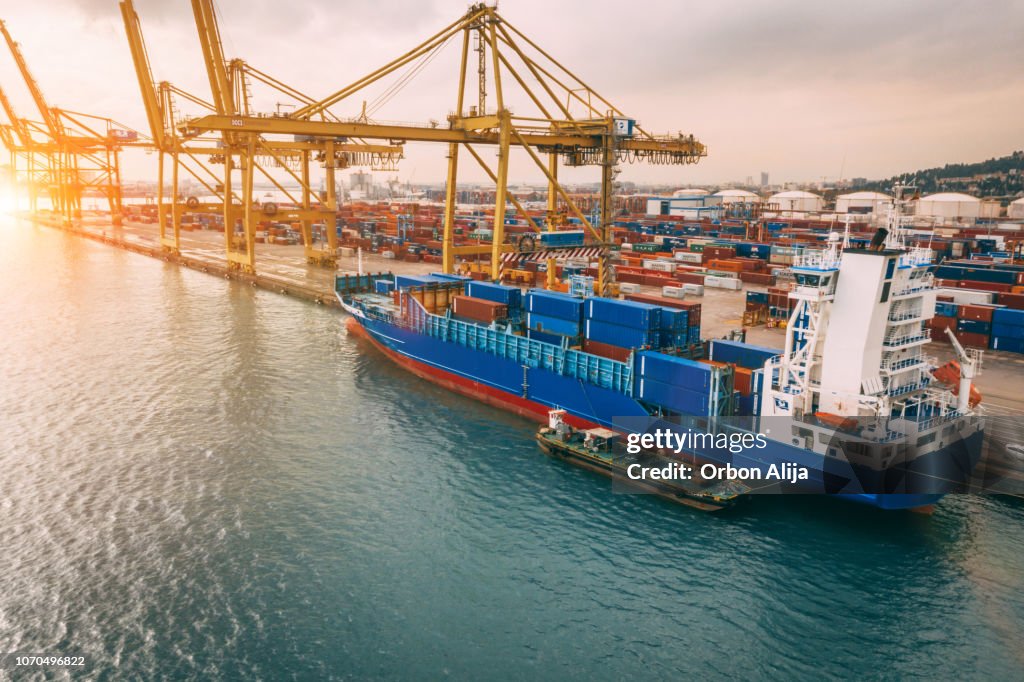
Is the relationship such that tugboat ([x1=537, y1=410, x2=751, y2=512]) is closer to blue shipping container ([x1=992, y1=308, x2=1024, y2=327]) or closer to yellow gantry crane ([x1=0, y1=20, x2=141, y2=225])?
blue shipping container ([x1=992, y1=308, x2=1024, y2=327])

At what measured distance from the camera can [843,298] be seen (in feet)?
65.5

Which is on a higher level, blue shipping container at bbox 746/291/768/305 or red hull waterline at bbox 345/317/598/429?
blue shipping container at bbox 746/291/768/305

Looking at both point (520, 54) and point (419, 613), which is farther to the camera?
point (520, 54)

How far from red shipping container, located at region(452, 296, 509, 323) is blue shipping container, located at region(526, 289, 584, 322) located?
1.80 meters

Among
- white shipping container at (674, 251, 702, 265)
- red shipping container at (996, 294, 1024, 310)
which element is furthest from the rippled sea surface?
white shipping container at (674, 251, 702, 265)

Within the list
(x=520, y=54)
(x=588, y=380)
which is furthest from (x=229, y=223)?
(x=588, y=380)

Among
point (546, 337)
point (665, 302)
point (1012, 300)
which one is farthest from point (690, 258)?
point (546, 337)

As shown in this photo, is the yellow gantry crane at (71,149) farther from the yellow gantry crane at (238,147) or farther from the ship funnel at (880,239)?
the ship funnel at (880,239)

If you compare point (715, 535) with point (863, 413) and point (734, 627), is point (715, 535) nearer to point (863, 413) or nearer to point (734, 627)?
point (734, 627)

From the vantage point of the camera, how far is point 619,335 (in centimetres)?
2703

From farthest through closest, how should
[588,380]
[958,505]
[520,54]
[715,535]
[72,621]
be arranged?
1. [520,54]
2. [588,380]
3. [958,505]
4. [715,535]
5. [72,621]

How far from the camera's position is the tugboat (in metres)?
20.2

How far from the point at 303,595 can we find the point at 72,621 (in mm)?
5177

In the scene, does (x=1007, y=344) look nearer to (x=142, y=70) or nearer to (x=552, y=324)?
(x=552, y=324)
